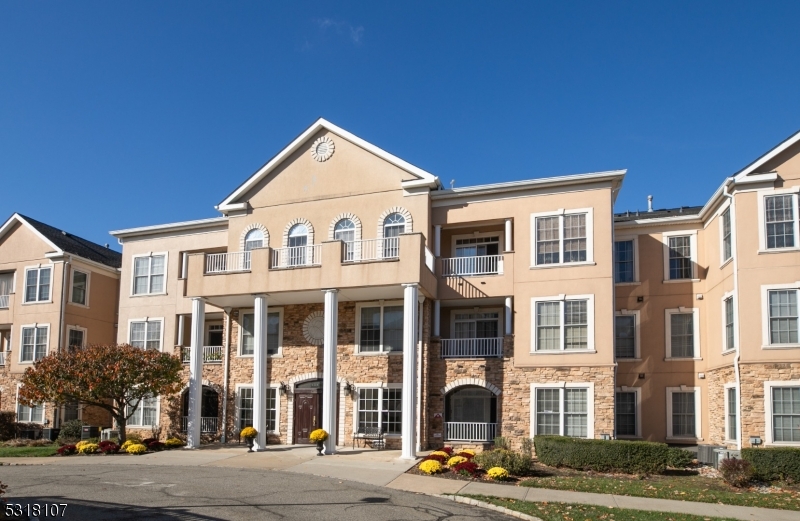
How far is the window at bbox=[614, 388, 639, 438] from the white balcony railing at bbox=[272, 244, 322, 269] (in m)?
12.1

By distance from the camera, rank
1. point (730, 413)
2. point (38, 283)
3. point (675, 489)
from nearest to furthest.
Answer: point (675, 489)
point (730, 413)
point (38, 283)

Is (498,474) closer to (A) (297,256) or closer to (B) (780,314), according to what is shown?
(B) (780,314)

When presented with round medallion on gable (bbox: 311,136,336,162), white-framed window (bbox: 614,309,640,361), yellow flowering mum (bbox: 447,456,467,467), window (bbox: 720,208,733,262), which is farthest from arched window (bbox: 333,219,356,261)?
window (bbox: 720,208,733,262)

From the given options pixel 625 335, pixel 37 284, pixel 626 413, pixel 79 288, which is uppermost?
pixel 37 284

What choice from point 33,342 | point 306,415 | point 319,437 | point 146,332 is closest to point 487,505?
point 319,437

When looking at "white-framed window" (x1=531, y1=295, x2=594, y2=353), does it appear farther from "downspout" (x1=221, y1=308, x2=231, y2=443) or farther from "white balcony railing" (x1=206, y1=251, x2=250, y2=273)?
"downspout" (x1=221, y1=308, x2=231, y2=443)

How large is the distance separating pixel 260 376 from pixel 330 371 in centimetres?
282

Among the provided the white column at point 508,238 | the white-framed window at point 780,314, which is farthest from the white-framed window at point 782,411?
the white column at point 508,238

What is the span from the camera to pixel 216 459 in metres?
22.8

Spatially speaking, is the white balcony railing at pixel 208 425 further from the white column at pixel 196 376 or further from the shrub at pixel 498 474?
the shrub at pixel 498 474

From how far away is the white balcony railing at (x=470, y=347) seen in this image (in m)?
25.8

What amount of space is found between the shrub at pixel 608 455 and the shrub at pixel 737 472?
191 centimetres

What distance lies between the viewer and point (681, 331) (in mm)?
26266

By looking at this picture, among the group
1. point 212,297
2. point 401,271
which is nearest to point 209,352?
point 212,297
